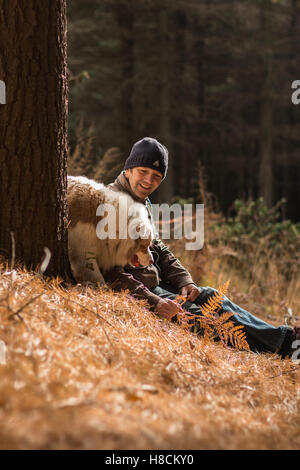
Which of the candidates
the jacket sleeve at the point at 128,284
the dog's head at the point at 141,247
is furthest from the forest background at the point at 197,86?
the jacket sleeve at the point at 128,284

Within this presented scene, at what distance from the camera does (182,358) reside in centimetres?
201

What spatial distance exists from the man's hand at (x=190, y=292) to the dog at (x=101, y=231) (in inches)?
19.5

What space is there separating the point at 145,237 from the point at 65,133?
0.90 m

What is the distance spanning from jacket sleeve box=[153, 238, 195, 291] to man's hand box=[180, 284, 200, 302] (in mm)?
77

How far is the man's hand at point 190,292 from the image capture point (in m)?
2.95

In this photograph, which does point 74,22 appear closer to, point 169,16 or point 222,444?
point 169,16

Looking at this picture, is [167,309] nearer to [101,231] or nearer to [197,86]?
[101,231]

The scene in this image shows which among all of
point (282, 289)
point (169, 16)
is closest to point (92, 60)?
point (169, 16)

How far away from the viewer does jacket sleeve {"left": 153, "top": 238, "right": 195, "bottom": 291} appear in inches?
123

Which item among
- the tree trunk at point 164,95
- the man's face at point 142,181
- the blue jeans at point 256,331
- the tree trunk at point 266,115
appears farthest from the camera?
the tree trunk at point 266,115

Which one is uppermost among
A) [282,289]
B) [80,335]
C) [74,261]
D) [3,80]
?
[3,80]

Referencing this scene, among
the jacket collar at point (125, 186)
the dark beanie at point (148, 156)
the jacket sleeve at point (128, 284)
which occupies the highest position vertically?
the dark beanie at point (148, 156)

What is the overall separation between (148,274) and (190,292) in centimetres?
37

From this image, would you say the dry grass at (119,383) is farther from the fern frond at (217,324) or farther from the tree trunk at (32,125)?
the tree trunk at (32,125)
